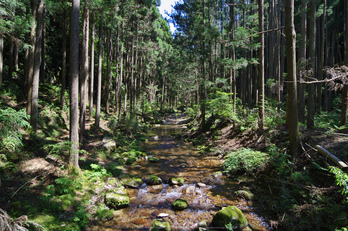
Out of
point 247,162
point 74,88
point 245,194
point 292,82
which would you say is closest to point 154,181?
point 245,194

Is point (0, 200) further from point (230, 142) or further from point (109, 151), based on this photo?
point (230, 142)

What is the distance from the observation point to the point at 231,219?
18.0 ft

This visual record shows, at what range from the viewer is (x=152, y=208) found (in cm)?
671

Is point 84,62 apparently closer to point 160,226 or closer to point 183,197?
point 183,197

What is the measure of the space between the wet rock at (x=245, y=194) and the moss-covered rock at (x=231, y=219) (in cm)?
150

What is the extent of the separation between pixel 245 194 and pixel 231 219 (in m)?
1.98

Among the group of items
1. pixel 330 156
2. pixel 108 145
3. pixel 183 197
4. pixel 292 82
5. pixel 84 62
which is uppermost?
pixel 84 62

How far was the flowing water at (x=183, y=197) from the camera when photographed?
19.2ft

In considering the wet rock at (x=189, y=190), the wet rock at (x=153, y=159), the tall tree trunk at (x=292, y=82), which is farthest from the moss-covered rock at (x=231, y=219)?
the wet rock at (x=153, y=159)

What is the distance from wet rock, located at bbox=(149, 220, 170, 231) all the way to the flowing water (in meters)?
0.24

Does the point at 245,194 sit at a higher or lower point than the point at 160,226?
higher

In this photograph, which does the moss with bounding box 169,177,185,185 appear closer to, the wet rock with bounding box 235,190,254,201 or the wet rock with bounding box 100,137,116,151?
the wet rock with bounding box 235,190,254,201

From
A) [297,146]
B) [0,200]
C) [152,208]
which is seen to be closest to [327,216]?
[297,146]

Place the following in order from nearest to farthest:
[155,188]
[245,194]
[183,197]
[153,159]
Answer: [245,194] → [183,197] → [155,188] → [153,159]
